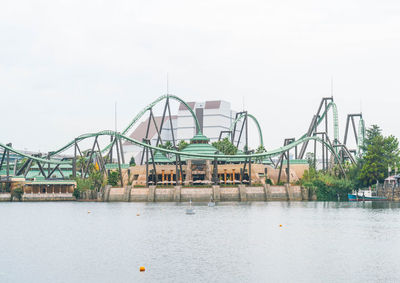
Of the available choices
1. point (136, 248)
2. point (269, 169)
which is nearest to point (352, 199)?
point (269, 169)

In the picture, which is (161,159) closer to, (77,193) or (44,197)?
(77,193)

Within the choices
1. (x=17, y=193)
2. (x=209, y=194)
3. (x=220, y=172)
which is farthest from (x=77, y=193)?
(x=220, y=172)

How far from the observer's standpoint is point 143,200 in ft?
434

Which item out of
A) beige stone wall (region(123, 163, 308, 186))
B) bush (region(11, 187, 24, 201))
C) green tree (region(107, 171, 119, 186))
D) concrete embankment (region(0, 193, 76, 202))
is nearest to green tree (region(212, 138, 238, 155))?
beige stone wall (region(123, 163, 308, 186))

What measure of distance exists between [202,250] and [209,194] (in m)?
81.4

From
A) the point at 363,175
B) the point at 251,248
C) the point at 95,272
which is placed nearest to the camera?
the point at 95,272

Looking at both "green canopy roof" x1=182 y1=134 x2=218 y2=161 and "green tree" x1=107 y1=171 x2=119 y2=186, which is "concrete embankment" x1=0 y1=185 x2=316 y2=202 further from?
"green canopy roof" x1=182 y1=134 x2=218 y2=161

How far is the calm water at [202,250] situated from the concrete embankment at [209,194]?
49327mm

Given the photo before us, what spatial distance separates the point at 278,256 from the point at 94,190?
100 meters

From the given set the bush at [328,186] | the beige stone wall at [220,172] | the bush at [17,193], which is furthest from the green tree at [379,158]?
the bush at [17,193]

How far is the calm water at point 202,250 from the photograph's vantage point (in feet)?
126

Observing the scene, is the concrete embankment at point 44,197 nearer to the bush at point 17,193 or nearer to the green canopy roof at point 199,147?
the bush at point 17,193

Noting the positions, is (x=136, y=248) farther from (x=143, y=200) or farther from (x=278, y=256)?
(x=143, y=200)

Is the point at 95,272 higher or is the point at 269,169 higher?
the point at 269,169
